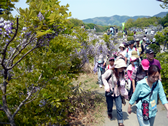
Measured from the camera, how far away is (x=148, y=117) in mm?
2574

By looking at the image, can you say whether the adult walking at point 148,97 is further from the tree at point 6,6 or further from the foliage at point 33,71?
the tree at point 6,6

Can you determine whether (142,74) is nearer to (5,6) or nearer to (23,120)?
(23,120)

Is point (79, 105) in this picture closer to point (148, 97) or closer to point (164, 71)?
point (148, 97)

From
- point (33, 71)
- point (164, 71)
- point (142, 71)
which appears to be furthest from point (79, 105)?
point (164, 71)

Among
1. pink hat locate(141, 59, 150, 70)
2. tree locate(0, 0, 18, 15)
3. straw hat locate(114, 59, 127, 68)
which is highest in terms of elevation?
tree locate(0, 0, 18, 15)

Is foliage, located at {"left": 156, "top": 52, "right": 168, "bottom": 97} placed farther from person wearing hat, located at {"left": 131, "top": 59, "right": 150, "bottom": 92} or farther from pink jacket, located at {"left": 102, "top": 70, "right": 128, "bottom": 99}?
pink jacket, located at {"left": 102, "top": 70, "right": 128, "bottom": 99}

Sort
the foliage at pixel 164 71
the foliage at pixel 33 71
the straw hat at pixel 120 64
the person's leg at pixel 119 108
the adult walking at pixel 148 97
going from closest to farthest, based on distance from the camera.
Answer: the foliage at pixel 33 71 → the adult walking at pixel 148 97 → the straw hat at pixel 120 64 → the person's leg at pixel 119 108 → the foliage at pixel 164 71

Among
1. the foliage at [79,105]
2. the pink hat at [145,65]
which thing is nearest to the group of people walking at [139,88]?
the pink hat at [145,65]

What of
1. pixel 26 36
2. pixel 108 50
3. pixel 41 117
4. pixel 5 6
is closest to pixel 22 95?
pixel 41 117

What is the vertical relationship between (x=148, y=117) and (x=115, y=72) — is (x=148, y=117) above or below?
below

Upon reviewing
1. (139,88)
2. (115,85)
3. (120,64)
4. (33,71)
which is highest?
(33,71)

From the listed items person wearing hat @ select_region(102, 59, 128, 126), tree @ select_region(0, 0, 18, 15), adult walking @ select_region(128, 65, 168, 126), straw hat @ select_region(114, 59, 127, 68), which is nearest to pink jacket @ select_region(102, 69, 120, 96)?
person wearing hat @ select_region(102, 59, 128, 126)

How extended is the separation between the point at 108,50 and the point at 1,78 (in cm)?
613

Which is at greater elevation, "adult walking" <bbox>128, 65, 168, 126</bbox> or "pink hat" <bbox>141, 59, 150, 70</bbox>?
"pink hat" <bbox>141, 59, 150, 70</bbox>
